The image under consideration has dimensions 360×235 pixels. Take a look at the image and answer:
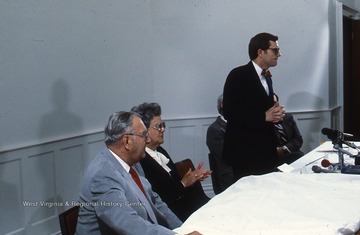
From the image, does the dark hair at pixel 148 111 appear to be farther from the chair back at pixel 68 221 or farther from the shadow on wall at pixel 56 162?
the shadow on wall at pixel 56 162

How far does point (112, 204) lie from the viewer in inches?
77.1

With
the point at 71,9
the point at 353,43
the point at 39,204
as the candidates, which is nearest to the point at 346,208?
the point at 39,204

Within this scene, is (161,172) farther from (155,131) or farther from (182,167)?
(182,167)

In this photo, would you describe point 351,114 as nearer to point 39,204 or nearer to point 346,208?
point 39,204

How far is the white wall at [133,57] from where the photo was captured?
154 inches

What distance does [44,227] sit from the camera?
410 centimetres

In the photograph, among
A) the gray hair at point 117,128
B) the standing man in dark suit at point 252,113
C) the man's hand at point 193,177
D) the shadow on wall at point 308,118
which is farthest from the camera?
the shadow on wall at point 308,118

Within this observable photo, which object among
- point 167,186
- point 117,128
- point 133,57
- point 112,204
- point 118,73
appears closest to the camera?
point 112,204

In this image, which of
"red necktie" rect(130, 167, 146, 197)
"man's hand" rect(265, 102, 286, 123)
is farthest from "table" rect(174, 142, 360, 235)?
"man's hand" rect(265, 102, 286, 123)

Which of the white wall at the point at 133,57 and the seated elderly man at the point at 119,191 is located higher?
the white wall at the point at 133,57

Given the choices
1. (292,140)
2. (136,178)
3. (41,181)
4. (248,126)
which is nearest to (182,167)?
(248,126)

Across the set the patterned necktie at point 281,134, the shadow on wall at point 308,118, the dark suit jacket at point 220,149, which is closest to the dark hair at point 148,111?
the dark suit jacket at point 220,149

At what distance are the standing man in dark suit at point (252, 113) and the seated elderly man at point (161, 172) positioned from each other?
0.68m

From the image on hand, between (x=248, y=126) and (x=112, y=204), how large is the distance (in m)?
1.70
